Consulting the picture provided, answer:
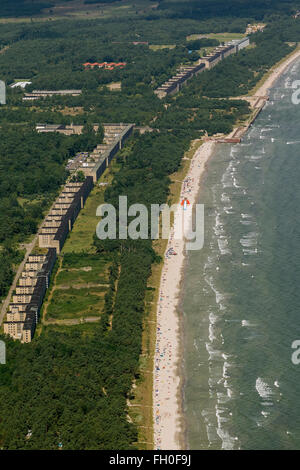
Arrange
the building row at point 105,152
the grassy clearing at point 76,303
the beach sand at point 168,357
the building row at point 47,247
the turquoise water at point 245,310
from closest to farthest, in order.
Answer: the beach sand at point 168,357, the turquoise water at point 245,310, the building row at point 47,247, the grassy clearing at point 76,303, the building row at point 105,152

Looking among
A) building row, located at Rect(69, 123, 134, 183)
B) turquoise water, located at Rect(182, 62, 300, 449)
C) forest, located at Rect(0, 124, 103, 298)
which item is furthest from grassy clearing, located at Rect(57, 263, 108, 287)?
building row, located at Rect(69, 123, 134, 183)

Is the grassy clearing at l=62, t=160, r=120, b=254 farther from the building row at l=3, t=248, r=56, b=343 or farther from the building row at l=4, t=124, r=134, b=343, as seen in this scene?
the building row at l=3, t=248, r=56, b=343

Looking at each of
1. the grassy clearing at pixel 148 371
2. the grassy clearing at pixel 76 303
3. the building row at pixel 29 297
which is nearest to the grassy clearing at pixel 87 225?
the building row at pixel 29 297

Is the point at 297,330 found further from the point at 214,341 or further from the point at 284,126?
the point at 284,126

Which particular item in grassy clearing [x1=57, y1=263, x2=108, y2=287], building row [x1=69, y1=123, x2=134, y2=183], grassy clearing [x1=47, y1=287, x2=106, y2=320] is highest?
grassy clearing [x1=47, y1=287, x2=106, y2=320]

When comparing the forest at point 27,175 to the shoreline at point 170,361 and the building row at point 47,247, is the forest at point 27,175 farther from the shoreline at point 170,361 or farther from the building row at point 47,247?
the shoreline at point 170,361

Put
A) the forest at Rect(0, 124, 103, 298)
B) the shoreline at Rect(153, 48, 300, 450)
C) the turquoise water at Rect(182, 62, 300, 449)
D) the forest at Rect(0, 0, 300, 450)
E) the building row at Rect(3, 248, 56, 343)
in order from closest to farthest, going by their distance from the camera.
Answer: the forest at Rect(0, 0, 300, 450)
the shoreline at Rect(153, 48, 300, 450)
the turquoise water at Rect(182, 62, 300, 449)
the building row at Rect(3, 248, 56, 343)
the forest at Rect(0, 124, 103, 298)

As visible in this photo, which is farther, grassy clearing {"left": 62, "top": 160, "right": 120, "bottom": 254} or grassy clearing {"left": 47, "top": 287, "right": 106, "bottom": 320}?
grassy clearing {"left": 62, "top": 160, "right": 120, "bottom": 254}

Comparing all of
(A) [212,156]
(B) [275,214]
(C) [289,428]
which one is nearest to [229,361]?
(C) [289,428]

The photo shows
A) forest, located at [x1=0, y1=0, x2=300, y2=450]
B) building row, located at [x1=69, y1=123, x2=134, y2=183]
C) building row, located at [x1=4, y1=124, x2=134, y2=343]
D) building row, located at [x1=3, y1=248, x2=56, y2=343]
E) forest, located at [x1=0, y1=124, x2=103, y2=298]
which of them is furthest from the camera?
building row, located at [x1=69, y1=123, x2=134, y2=183]
